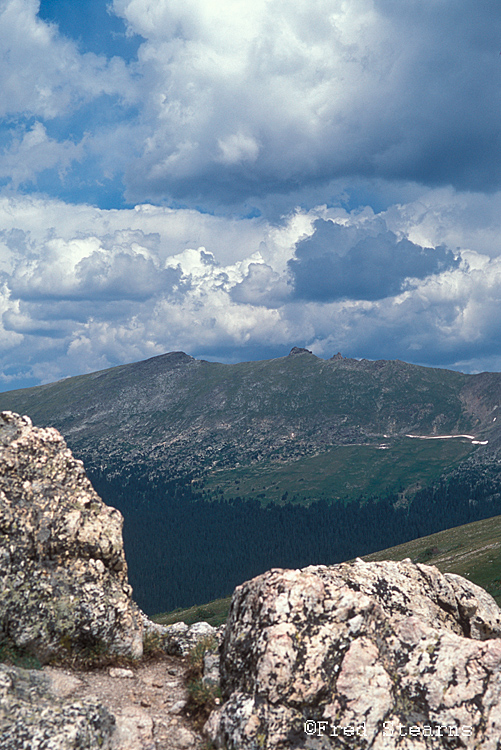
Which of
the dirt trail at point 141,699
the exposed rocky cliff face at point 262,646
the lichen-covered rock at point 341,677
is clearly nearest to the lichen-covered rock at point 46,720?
the exposed rocky cliff face at point 262,646

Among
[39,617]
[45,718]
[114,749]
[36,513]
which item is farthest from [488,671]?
[36,513]

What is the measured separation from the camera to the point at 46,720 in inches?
559

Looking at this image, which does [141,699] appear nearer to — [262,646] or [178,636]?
[262,646]

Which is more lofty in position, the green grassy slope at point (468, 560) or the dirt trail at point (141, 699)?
the dirt trail at point (141, 699)

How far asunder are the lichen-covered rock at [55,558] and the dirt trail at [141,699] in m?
1.08

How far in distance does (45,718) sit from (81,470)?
1038 cm

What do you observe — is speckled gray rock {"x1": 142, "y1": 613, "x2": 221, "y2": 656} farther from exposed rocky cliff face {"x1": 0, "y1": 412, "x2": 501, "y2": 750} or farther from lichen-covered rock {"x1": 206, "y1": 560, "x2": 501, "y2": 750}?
lichen-covered rock {"x1": 206, "y1": 560, "x2": 501, "y2": 750}

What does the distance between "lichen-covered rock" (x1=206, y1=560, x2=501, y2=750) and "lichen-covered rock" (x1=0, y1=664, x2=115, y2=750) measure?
3.35 metres

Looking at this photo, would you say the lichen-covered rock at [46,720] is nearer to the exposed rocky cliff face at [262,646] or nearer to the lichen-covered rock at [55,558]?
the exposed rocky cliff face at [262,646]

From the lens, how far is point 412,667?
51.4ft

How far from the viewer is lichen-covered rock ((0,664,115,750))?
13.6m

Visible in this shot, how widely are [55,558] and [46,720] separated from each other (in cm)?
669

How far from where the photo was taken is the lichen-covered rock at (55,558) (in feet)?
61.3

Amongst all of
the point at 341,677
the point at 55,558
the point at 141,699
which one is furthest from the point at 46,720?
the point at 341,677
